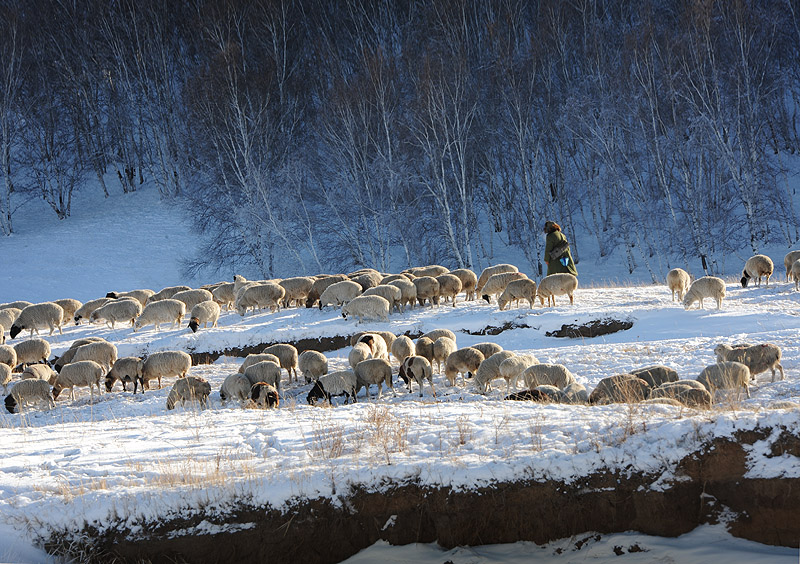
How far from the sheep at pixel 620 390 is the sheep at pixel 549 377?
3.53 ft

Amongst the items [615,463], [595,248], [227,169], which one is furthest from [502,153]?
[615,463]

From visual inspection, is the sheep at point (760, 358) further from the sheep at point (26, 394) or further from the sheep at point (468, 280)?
the sheep at point (26, 394)

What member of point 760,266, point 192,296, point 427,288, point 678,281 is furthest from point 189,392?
point 760,266

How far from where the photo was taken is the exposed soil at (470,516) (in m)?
5.90

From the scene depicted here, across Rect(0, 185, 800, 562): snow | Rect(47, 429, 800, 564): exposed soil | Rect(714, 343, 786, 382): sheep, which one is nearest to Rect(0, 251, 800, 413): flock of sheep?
Rect(714, 343, 786, 382): sheep

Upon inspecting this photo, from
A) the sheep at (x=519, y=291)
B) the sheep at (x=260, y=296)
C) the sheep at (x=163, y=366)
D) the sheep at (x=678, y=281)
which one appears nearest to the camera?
the sheep at (x=163, y=366)

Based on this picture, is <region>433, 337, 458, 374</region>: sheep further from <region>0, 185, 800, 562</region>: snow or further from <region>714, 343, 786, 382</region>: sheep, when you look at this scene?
<region>714, 343, 786, 382</region>: sheep

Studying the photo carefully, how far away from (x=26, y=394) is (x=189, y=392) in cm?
322

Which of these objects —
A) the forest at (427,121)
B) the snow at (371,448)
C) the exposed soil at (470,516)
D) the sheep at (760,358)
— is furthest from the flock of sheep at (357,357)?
the forest at (427,121)

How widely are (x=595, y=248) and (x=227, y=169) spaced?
766 inches

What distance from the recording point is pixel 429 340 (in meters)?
13.2

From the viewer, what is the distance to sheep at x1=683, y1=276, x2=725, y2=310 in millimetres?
15180

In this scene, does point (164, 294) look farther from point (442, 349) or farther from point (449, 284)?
point (442, 349)

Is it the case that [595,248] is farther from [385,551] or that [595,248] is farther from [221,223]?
[385,551]
